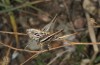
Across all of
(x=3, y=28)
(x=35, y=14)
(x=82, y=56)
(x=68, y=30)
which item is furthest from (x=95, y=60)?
(x=3, y=28)

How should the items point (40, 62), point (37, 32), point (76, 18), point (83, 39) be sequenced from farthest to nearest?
1. point (76, 18)
2. point (83, 39)
3. point (40, 62)
4. point (37, 32)

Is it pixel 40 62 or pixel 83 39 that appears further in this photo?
pixel 83 39

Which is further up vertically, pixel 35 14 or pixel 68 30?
pixel 35 14

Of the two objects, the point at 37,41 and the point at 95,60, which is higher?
the point at 37,41

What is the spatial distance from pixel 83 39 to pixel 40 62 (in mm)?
308

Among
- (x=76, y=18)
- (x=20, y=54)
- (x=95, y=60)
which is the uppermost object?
(x=76, y=18)

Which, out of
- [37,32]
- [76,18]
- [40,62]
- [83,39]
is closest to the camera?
[37,32]

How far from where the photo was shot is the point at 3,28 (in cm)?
161

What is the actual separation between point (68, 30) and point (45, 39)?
73 centimetres

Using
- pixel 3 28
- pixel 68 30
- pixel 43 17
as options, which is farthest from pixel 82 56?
pixel 3 28

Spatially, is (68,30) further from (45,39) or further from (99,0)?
(45,39)

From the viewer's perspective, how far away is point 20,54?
5.02 ft

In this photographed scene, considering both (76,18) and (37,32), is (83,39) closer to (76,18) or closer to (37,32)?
(76,18)

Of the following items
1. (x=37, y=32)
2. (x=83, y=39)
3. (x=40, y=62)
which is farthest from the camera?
(x=83, y=39)
